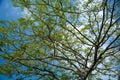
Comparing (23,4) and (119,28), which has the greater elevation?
(23,4)

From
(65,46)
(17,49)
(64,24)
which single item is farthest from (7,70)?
(64,24)

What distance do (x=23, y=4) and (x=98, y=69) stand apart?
308cm

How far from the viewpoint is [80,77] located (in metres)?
5.99

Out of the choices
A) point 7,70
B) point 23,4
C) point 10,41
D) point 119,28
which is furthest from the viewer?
point 7,70

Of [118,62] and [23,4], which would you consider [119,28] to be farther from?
[23,4]

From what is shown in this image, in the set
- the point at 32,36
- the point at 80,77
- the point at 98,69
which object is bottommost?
the point at 80,77

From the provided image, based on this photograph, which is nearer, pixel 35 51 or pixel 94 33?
pixel 94 33

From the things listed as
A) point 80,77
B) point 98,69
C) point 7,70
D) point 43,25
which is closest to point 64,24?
point 43,25

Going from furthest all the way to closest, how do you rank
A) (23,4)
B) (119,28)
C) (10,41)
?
(10,41), (119,28), (23,4)

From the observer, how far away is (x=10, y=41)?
6.75 meters

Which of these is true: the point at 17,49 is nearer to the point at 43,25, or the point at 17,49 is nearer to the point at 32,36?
the point at 32,36

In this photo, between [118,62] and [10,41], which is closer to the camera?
[10,41]

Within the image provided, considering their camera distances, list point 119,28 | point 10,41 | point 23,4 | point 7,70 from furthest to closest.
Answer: point 7,70, point 10,41, point 119,28, point 23,4

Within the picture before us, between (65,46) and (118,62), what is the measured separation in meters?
1.92
